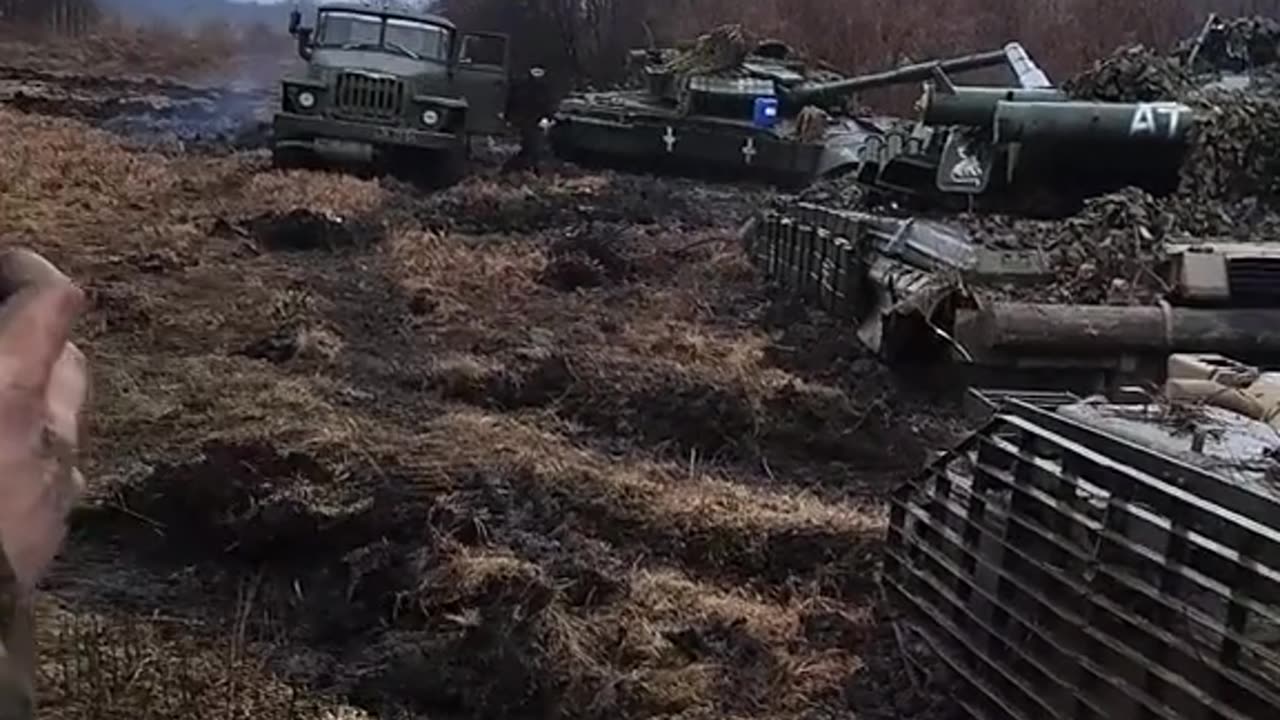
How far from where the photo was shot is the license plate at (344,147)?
1766 cm

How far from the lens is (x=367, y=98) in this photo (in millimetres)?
17750

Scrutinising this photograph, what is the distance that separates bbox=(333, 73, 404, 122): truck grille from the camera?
58.1ft

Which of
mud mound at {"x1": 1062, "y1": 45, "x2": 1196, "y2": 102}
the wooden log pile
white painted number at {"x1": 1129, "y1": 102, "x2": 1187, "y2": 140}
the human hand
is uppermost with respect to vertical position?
the human hand

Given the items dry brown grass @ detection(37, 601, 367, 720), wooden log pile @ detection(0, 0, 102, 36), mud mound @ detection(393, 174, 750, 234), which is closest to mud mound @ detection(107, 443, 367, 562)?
dry brown grass @ detection(37, 601, 367, 720)

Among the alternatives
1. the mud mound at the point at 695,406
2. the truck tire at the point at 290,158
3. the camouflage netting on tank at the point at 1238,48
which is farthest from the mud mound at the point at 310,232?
the camouflage netting on tank at the point at 1238,48

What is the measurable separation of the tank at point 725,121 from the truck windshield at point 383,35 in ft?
4.87

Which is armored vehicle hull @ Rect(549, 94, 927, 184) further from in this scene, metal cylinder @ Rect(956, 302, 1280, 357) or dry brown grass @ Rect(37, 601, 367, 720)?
dry brown grass @ Rect(37, 601, 367, 720)

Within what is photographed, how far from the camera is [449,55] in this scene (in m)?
18.6

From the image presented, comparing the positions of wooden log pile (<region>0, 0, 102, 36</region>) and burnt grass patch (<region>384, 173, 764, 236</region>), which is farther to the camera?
wooden log pile (<region>0, 0, 102, 36</region>)

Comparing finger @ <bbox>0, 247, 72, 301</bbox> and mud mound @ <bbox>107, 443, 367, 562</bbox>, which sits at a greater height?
finger @ <bbox>0, 247, 72, 301</bbox>

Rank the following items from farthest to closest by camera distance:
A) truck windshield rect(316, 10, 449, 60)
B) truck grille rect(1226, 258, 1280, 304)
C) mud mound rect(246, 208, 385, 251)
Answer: truck windshield rect(316, 10, 449, 60), mud mound rect(246, 208, 385, 251), truck grille rect(1226, 258, 1280, 304)

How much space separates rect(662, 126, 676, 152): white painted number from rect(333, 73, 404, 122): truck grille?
102 inches

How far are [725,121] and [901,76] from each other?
401 cm

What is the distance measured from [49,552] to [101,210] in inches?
573
